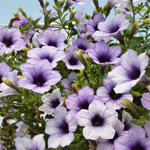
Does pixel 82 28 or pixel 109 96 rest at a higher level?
pixel 82 28

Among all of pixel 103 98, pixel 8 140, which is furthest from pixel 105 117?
pixel 8 140

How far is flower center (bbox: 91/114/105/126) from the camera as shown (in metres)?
0.53

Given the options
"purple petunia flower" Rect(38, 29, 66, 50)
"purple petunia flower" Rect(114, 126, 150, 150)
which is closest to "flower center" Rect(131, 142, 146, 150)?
"purple petunia flower" Rect(114, 126, 150, 150)

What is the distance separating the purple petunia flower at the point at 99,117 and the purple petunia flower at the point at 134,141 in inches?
1.5

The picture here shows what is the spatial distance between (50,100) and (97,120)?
173mm

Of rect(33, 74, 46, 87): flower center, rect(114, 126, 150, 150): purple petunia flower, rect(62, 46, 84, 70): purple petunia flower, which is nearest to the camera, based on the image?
rect(114, 126, 150, 150): purple petunia flower

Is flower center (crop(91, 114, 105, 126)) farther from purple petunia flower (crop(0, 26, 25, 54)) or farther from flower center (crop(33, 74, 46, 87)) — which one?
purple petunia flower (crop(0, 26, 25, 54))

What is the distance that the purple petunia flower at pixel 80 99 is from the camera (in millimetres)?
544

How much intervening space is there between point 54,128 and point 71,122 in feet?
0.23

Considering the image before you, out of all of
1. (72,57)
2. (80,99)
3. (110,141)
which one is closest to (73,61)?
(72,57)

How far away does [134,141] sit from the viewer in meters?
0.50

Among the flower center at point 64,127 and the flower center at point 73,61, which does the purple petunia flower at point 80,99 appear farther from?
the flower center at point 73,61

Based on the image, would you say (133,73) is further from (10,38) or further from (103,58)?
(10,38)

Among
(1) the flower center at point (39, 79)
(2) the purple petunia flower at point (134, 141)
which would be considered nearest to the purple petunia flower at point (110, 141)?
(2) the purple petunia flower at point (134, 141)
